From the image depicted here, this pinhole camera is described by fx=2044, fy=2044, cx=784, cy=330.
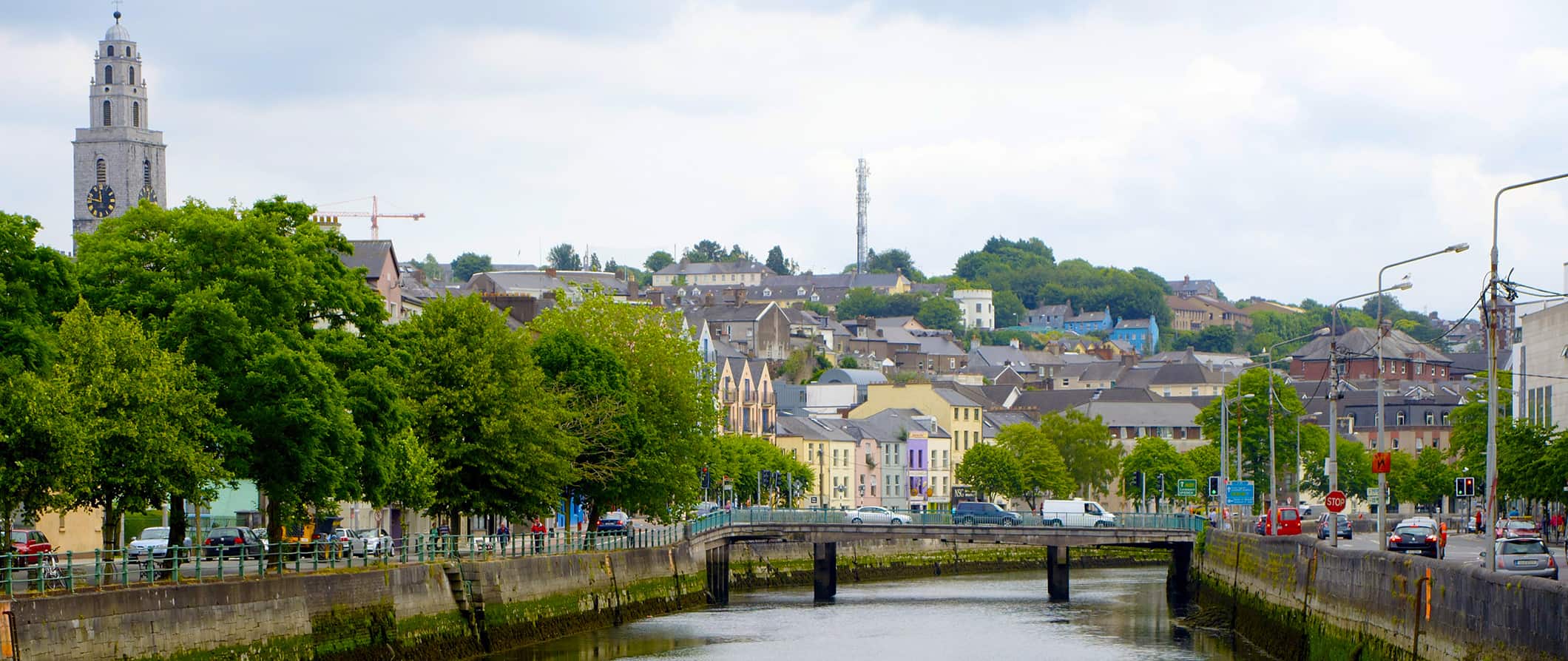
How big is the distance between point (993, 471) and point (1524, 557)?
322ft

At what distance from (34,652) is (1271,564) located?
4212cm

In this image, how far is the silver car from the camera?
5225 cm

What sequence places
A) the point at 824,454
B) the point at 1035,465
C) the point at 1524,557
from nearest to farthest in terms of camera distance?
the point at 1524,557 < the point at 1035,465 < the point at 824,454

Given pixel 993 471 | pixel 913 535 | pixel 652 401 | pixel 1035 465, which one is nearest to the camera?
pixel 652 401

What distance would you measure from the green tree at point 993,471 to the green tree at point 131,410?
107810 mm

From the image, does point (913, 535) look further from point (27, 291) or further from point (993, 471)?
point (993, 471)

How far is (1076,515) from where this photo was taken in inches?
4304

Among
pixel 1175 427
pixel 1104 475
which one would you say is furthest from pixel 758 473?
pixel 1175 427

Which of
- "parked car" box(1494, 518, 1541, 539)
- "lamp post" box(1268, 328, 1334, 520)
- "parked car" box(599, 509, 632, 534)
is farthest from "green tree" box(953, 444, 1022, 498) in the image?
"parked car" box(1494, 518, 1541, 539)

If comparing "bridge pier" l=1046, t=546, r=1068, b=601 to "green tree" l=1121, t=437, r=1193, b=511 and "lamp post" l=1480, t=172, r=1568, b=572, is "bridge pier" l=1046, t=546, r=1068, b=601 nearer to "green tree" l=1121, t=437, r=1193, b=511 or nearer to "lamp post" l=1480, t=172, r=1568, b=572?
"lamp post" l=1480, t=172, r=1568, b=572

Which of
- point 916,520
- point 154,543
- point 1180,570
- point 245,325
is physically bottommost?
point 1180,570

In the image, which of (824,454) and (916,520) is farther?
(824,454)

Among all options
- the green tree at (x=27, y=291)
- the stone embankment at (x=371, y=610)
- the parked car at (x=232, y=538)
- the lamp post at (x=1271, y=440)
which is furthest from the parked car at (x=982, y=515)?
the green tree at (x=27, y=291)

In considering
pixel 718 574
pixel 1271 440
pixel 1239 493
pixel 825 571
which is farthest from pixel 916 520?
pixel 1271 440
